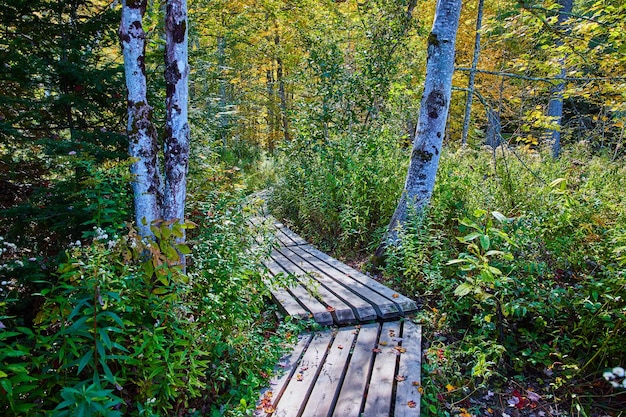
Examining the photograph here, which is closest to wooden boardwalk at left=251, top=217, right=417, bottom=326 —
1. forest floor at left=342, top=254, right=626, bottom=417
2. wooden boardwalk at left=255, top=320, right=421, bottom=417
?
wooden boardwalk at left=255, top=320, right=421, bottom=417

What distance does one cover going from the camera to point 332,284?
4.46 m

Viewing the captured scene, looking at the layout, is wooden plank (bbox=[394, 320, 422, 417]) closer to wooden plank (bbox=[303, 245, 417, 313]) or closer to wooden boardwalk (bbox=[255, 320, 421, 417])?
wooden boardwalk (bbox=[255, 320, 421, 417])

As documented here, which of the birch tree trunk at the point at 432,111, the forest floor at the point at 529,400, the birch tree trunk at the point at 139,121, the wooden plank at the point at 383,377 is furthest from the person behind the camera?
the birch tree trunk at the point at 432,111

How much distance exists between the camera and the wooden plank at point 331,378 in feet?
8.50

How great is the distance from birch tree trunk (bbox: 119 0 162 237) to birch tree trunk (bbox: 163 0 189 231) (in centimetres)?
11

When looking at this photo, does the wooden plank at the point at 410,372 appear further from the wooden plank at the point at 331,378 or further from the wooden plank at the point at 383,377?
the wooden plank at the point at 331,378

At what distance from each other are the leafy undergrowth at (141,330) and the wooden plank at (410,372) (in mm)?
1057

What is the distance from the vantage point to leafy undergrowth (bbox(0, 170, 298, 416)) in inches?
70.6

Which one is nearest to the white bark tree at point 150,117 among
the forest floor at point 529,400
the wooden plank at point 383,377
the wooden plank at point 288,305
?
the wooden plank at point 288,305

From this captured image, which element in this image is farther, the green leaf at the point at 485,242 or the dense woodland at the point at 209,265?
the green leaf at the point at 485,242

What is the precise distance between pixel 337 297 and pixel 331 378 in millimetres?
→ 1230

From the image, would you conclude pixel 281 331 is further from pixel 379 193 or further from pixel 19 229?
pixel 379 193

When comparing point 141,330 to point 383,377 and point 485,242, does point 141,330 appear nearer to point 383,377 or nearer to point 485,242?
point 383,377

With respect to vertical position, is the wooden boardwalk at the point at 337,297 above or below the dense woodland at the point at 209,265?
below
